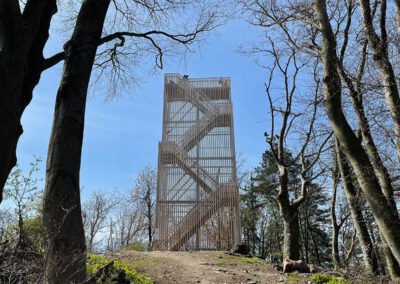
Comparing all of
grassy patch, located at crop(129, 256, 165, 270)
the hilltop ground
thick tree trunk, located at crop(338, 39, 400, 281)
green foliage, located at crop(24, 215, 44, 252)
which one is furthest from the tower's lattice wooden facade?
green foliage, located at crop(24, 215, 44, 252)

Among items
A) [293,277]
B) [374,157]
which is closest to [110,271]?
[293,277]

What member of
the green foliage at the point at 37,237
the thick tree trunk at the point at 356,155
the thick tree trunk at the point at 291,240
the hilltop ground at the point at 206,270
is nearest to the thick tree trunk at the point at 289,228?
the thick tree trunk at the point at 291,240

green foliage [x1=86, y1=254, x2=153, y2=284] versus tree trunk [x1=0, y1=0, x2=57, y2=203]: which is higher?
tree trunk [x1=0, y1=0, x2=57, y2=203]

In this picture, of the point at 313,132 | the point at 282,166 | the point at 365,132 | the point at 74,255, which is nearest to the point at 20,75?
the point at 74,255

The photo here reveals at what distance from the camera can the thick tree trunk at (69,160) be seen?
11.9 ft

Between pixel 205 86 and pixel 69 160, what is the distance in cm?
1531

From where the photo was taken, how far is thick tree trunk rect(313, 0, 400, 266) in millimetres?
4750

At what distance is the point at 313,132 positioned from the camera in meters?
12.0

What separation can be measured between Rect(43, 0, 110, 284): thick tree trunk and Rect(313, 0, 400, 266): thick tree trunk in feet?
13.6

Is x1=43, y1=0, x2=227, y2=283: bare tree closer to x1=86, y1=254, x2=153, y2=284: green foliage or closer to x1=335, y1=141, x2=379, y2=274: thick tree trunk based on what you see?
x1=86, y1=254, x2=153, y2=284: green foliage

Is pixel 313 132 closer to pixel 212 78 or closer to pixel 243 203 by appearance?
pixel 212 78

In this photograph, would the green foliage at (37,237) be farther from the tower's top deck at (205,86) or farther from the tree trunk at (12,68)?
the tower's top deck at (205,86)

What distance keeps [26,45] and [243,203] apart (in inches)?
988

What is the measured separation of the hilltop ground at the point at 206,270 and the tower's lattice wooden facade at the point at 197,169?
11.7ft
